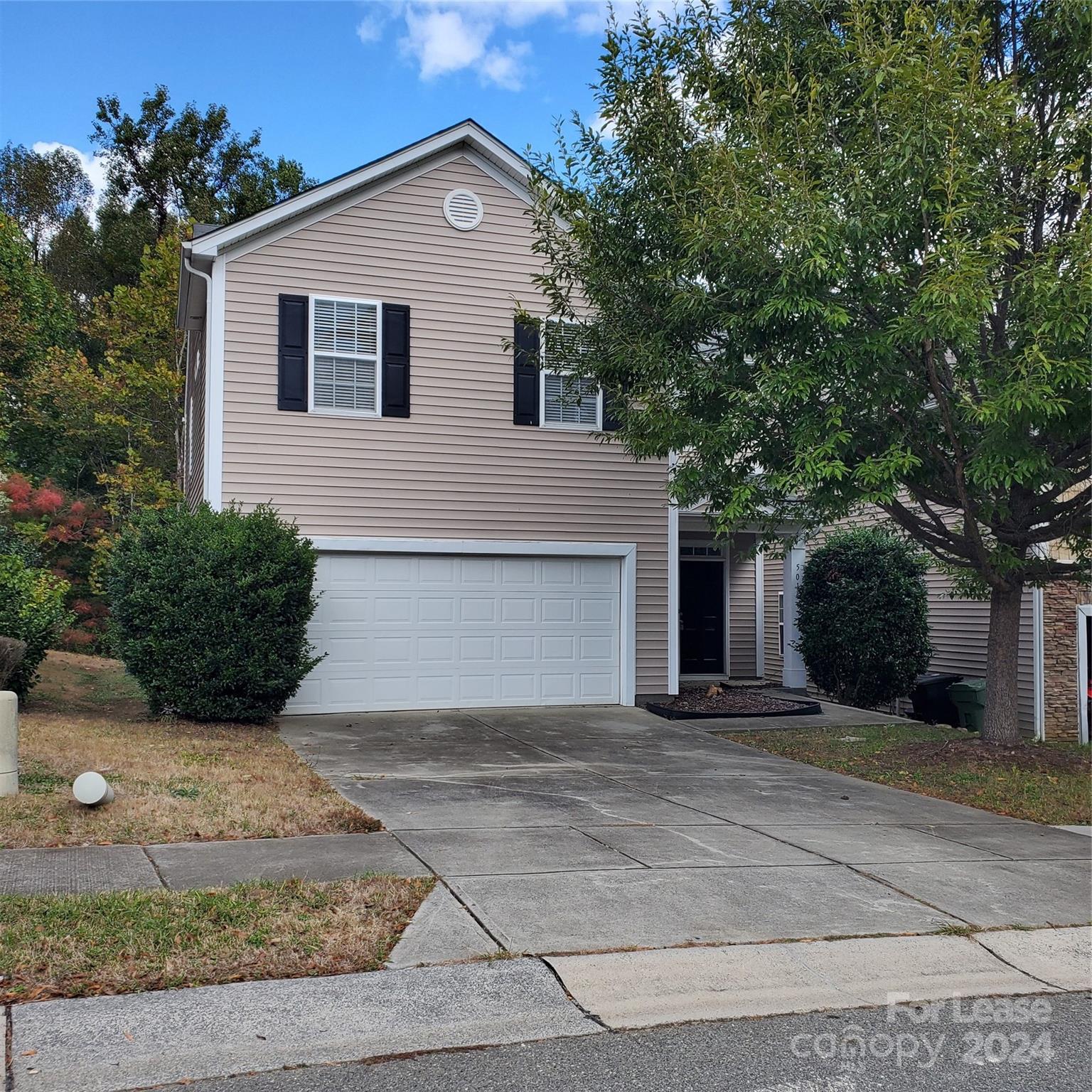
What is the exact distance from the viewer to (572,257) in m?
11.7

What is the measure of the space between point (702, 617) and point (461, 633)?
6.92 m

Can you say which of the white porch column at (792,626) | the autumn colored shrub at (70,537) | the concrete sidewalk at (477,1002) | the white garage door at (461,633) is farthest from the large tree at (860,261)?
the autumn colored shrub at (70,537)

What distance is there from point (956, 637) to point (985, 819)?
8.28 meters

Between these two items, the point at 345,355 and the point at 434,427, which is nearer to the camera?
the point at 345,355

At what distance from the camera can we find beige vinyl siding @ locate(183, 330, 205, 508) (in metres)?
14.5

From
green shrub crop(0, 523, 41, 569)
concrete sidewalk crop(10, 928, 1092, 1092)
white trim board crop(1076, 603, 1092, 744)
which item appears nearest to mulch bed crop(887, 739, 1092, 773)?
white trim board crop(1076, 603, 1092, 744)

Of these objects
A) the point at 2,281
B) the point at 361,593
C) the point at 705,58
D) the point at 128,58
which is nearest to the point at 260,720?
the point at 361,593

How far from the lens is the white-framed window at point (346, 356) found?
1318 centimetres

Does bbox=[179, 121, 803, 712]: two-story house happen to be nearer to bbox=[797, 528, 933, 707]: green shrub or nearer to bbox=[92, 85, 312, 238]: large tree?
bbox=[797, 528, 933, 707]: green shrub

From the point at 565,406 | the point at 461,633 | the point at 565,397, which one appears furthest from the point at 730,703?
the point at 565,397

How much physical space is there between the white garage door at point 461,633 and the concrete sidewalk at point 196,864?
22.3 ft

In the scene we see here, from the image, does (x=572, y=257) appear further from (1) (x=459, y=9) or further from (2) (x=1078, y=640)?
(2) (x=1078, y=640)

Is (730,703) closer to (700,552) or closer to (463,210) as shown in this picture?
(700,552)

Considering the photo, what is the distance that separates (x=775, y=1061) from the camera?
3795 millimetres
